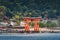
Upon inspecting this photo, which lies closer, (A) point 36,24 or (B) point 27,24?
(B) point 27,24

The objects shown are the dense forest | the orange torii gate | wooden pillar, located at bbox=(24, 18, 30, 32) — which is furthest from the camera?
the dense forest

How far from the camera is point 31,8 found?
5116cm

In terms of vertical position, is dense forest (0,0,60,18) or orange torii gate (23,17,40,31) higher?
dense forest (0,0,60,18)

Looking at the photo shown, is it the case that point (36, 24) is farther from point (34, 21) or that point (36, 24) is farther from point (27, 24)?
point (27, 24)

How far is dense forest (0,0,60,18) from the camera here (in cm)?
4856

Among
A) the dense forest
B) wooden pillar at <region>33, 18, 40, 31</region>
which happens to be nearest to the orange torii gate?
wooden pillar at <region>33, 18, 40, 31</region>

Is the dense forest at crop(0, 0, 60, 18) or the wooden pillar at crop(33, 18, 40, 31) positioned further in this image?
the dense forest at crop(0, 0, 60, 18)

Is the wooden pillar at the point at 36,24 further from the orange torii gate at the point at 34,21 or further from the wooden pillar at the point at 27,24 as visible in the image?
the wooden pillar at the point at 27,24

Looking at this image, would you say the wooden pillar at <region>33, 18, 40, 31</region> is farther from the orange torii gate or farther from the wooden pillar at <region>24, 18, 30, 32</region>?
the wooden pillar at <region>24, 18, 30, 32</region>

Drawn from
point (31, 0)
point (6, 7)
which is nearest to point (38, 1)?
point (31, 0)

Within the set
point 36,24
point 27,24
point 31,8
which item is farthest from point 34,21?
point 31,8

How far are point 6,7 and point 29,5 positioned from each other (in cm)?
348

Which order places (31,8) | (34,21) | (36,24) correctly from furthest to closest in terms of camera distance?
(31,8), (34,21), (36,24)

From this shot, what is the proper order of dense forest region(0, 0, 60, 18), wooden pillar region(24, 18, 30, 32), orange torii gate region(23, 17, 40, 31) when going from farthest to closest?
dense forest region(0, 0, 60, 18)
orange torii gate region(23, 17, 40, 31)
wooden pillar region(24, 18, 30, 32)
